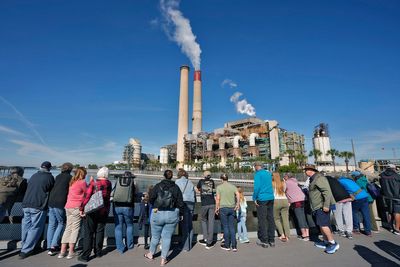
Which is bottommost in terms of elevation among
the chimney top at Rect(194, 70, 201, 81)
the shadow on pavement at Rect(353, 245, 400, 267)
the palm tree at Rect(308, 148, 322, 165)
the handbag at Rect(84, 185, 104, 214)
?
the shadow on pavement at Rect(353, 245, 400, 267)

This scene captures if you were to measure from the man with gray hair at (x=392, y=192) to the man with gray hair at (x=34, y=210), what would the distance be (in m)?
9.76

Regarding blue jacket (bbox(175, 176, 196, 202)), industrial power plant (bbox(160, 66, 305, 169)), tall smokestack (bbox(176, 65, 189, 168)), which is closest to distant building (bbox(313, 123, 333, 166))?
industrial power plant (bbox(160, 66, 305, 169))

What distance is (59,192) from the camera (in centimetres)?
501

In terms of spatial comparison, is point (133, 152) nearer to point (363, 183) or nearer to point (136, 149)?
point (136, 149)

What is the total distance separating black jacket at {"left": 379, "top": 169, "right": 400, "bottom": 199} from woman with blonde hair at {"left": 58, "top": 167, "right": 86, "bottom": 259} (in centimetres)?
888

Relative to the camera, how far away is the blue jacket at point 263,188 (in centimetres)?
589

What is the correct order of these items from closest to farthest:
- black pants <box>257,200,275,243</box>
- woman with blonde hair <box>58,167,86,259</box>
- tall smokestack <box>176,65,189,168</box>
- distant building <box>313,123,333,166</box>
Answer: woman with blonde hair <box>58,167,86,259</box> < black pants <box>257,200,275,243</box> < distant building <box>313,123,333,166</box> < tall smokestack <box>176,65,189,168</box>

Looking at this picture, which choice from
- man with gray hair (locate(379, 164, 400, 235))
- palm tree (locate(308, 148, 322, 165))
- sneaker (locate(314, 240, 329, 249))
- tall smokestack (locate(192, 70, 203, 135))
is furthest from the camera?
tall smokestack (locate(192, 70, 203, 135))

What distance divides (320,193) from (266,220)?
5.11 feet

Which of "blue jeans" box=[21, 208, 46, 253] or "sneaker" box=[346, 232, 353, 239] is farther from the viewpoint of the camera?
"sneaker" box=[346, 232, 353, 239]

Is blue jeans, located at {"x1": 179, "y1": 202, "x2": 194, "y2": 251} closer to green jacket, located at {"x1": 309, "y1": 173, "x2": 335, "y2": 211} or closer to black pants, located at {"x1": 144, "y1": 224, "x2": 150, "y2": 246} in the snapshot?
black pants, located at {"x1": 144, "y1": 224, "x2": 150, "y2": 246}

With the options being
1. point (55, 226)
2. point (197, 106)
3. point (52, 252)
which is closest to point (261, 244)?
point (52, 252)

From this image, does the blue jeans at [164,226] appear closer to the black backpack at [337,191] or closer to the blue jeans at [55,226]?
the blue jeans at [55,226]

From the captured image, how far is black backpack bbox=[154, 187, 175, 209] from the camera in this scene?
4.59 m
